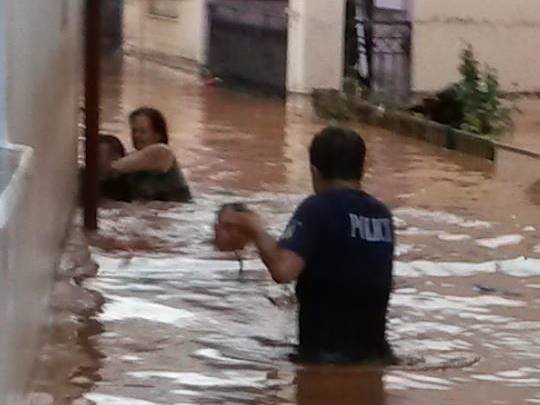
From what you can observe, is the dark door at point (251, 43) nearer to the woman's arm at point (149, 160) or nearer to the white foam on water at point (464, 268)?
the woman's arm at point (149, 160)

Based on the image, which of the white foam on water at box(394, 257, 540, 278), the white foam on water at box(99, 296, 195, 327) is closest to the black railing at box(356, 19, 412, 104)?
the white foam on water at box(394, 257, 540, 278)

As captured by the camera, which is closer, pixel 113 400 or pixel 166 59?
pixel 113 400

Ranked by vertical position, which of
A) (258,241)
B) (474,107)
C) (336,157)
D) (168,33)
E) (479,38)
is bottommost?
(474,107)

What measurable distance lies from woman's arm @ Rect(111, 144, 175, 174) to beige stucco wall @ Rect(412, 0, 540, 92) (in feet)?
44.1

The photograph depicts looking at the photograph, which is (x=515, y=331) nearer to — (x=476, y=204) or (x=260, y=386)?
(x=260, y=386)

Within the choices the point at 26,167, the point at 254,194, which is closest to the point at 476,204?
the point at 254,194

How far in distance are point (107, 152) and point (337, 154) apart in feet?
18.2

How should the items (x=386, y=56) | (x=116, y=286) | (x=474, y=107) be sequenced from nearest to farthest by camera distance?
(x=116, y=286), (x=474, y=107), (x=386, y=56)

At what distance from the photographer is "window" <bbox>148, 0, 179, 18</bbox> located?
30694 mm

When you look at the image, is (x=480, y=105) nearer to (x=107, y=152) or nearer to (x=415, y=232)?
(x=107, y=152)

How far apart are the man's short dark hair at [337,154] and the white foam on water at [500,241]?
3.88 meters

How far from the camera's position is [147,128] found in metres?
11.5

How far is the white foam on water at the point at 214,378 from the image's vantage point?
21.1 ft

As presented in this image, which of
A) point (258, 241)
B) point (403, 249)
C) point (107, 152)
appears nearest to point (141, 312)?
point (258, 241)
